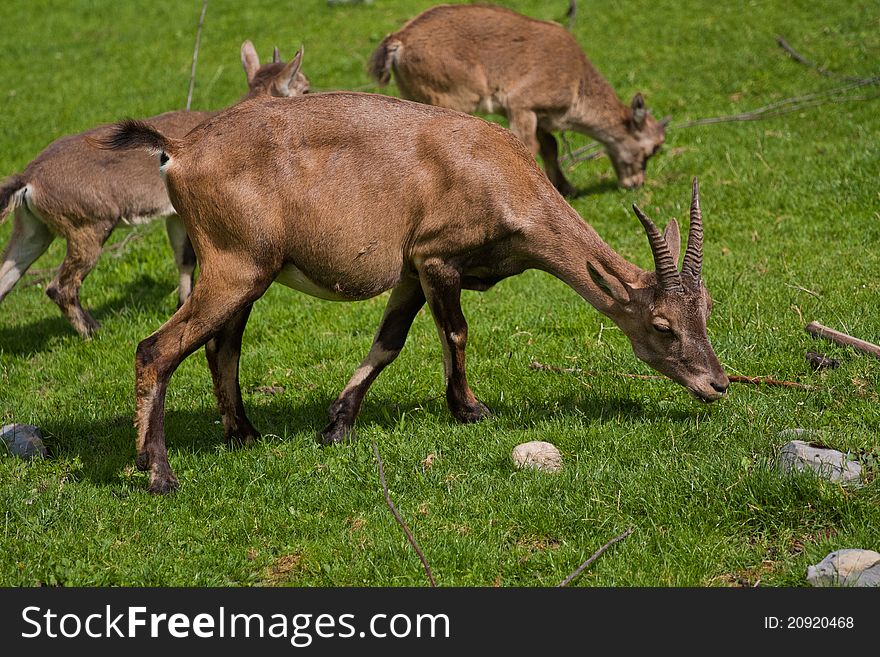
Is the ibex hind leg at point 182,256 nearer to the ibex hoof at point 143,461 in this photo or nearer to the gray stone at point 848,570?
the ibex hoof at point 143,461

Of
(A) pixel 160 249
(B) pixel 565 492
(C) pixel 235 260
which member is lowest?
(A) pixel 160 249

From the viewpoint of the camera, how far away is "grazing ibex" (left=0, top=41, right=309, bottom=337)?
32.0 feet

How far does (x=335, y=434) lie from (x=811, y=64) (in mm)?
10981

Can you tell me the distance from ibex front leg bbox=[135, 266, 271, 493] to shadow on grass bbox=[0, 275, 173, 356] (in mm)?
3686

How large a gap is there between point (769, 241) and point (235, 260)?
233 inches

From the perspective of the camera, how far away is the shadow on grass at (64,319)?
9.85 metres

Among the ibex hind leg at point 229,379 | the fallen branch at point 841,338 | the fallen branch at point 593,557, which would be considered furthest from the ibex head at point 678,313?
the ibex hind leg at point 229,379

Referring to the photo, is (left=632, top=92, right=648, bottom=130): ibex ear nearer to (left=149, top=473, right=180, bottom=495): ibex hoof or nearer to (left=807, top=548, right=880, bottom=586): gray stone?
(left=149, top=473, right=180, bottom=495): ibex hoof

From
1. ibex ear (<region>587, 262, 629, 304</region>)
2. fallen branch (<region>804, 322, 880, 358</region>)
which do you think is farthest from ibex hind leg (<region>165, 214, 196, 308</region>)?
fallen branch (<region>804, 322, 880, 358</region>)

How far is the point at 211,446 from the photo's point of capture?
23.5 feet

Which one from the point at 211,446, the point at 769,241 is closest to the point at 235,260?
the point at 211,446

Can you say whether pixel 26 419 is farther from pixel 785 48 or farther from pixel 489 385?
pixel 785 48

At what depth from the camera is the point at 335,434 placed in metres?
7.12

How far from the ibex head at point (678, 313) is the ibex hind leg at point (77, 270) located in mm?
5221
